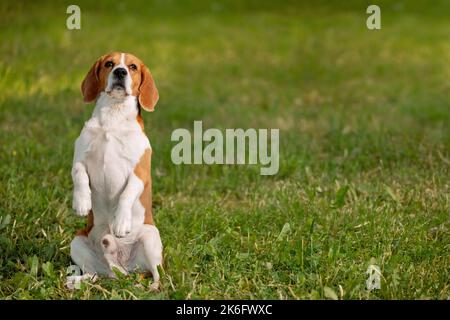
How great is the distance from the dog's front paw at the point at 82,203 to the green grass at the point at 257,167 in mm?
439

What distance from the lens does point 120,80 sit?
13.4ft

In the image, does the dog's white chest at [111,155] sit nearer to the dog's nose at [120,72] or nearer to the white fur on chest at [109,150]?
the white fur on chest at [109,150]

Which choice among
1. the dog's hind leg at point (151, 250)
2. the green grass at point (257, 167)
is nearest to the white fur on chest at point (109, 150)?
the dog's hind leg at point (151, 250)

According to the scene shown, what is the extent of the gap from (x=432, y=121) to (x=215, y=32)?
23.0 ft

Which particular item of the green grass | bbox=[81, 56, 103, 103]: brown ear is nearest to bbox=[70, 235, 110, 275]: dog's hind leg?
the green grass

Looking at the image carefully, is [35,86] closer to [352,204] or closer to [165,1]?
[352,204]

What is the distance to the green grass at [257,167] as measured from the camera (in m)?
4.36

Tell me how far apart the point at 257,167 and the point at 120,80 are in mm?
2692

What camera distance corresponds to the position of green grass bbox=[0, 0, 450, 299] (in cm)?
436

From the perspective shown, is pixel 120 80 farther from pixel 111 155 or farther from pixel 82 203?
pixel 82 203

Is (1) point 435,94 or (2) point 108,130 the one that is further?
(1) point 435,94
